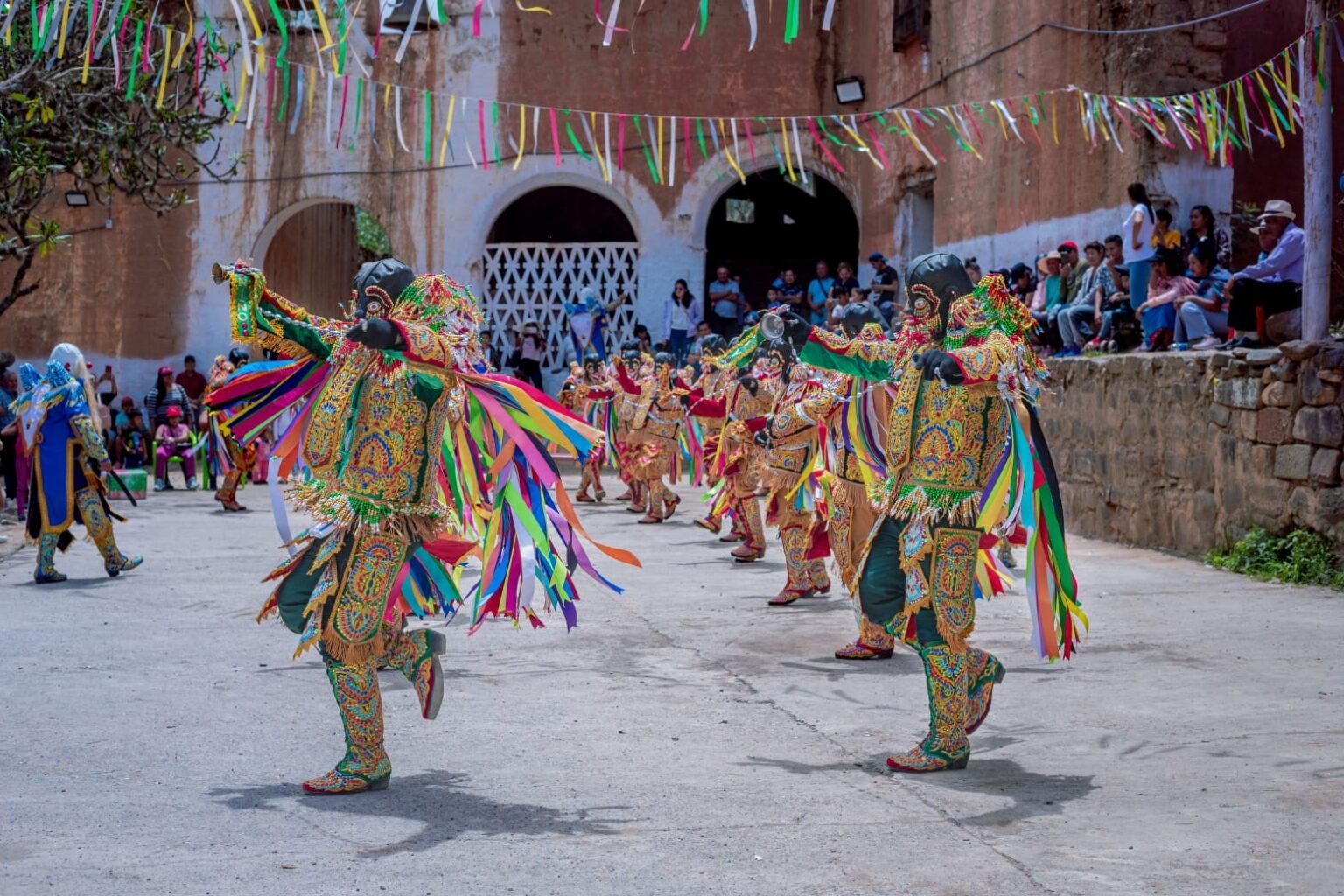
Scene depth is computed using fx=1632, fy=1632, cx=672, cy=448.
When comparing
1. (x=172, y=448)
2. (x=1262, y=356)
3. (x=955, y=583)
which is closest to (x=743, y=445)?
(x=1262, y=356)

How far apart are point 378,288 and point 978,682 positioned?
8.24 feet

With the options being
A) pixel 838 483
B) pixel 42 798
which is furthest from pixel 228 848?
pixel 838 483

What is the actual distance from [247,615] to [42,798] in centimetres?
443

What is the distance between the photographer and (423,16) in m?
23.5

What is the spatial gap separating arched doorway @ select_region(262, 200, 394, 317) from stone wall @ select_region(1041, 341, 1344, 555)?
15.5 meters

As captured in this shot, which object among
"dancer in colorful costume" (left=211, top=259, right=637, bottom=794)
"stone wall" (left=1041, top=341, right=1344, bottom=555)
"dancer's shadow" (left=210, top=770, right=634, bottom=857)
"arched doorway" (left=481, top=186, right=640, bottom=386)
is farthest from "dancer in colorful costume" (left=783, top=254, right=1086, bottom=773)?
"arched doorway" (left=481, top=186, right=640, bottom=386)

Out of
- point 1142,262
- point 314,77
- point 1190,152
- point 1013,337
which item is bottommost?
point 1013,337

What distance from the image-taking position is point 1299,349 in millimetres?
10375

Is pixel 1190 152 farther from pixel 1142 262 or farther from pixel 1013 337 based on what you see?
pixel 1013 337

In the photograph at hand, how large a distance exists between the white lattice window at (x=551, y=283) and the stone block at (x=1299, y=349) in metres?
14.4

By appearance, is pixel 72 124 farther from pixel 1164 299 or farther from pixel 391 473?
pixel 391 473

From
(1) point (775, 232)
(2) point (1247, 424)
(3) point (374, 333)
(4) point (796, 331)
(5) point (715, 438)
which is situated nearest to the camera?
(3) point (374, 333)

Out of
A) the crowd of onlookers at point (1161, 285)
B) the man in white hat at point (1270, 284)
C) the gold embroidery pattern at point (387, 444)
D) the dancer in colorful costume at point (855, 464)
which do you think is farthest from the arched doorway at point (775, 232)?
the gold embroidery pattern at point (387, 444)

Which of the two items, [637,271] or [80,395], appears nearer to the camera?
[80,395]
